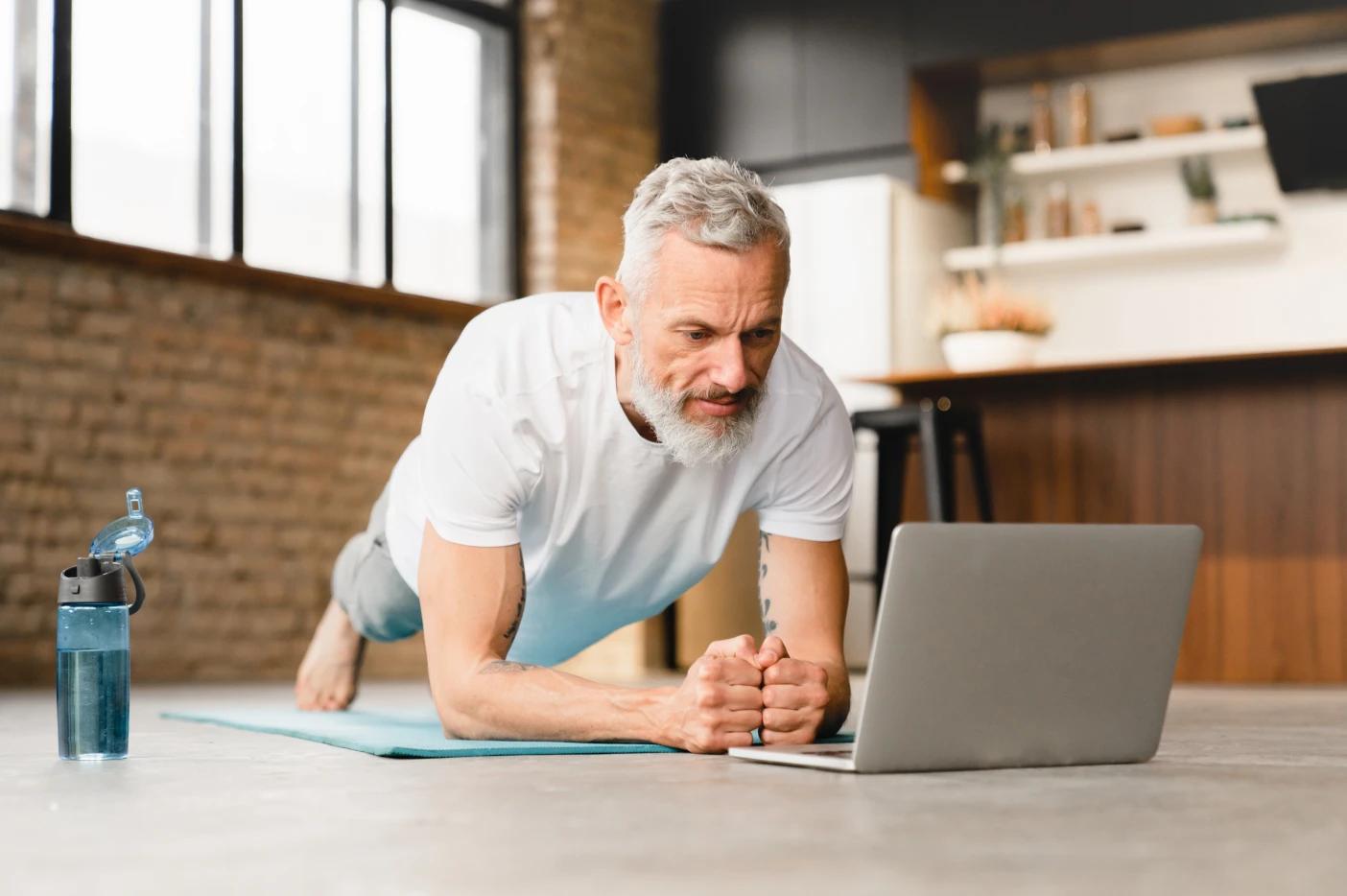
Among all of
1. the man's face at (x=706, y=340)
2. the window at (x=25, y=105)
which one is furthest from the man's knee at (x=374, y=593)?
the window at (x=25, y=105)

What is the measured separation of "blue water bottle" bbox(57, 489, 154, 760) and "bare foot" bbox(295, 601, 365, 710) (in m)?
1.00

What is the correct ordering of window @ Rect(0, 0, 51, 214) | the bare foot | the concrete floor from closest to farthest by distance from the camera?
the concrete floor < the bare foot < window @ Rect(0, 0, 51, 214)

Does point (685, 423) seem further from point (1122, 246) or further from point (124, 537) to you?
point (1122, 246)

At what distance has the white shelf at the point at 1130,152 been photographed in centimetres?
662

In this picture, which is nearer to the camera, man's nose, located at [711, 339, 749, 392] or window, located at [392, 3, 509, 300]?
man's nose, located at [711, 339, 749, 392]

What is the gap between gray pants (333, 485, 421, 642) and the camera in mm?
2896

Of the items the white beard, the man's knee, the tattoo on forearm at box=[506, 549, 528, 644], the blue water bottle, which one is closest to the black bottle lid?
the blue water bottle

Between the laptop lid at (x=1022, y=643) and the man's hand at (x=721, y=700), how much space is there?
0.84 feet

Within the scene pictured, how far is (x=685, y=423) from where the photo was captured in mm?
2145

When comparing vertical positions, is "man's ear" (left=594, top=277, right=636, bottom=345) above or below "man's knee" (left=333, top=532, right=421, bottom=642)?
above

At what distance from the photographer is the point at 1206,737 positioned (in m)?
2.52

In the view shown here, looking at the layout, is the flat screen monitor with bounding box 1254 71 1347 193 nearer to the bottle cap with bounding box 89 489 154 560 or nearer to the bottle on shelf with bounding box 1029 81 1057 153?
the bottle on shelf with bounding box 1029 81 1057 153

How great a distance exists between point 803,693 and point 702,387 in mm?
407

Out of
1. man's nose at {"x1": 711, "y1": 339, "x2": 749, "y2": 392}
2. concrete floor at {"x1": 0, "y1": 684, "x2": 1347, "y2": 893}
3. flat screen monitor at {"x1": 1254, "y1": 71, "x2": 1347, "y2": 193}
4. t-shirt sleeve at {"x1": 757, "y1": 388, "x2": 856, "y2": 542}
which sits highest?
flat screen monitor at {"x1": 1254, "y1": 71, "x2": 1347, "y2": 193}
